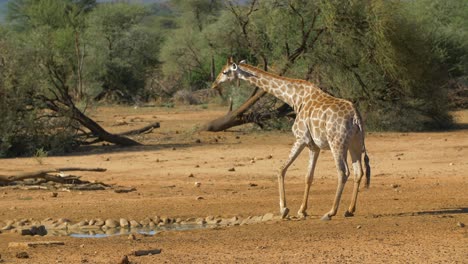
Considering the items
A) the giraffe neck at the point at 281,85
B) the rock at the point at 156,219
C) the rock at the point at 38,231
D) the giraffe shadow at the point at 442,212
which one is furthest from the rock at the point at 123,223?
the giraffe shadow at the point at 442,212

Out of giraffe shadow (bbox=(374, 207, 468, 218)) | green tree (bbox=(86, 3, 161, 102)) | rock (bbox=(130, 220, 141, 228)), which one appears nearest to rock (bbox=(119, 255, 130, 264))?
rock (bbox=(130, 220, 141, 228))

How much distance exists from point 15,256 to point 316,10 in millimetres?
16031

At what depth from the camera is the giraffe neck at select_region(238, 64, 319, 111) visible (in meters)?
12.3

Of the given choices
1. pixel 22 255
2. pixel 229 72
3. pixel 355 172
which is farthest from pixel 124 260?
pixel 229 72

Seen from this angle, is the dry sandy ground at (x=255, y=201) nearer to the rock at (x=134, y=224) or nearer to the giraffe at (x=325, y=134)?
the rock at (x=134, y=224)

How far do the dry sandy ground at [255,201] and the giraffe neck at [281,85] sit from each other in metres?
1.47

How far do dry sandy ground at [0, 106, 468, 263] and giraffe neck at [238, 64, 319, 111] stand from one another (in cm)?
147

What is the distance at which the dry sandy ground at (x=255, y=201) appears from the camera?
29.5 feet

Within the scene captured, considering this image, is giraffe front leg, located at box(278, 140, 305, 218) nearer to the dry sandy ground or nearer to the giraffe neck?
the dry sandy ground

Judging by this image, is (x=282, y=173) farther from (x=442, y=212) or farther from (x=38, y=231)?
(x=38, y=231)

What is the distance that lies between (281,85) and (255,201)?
1717 millimetres

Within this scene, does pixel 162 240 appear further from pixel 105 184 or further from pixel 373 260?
pixel 105 184

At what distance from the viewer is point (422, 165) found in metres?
17.7

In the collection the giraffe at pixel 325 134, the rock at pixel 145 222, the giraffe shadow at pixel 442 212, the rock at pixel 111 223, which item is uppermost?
the giraffe at pixel 325 134
